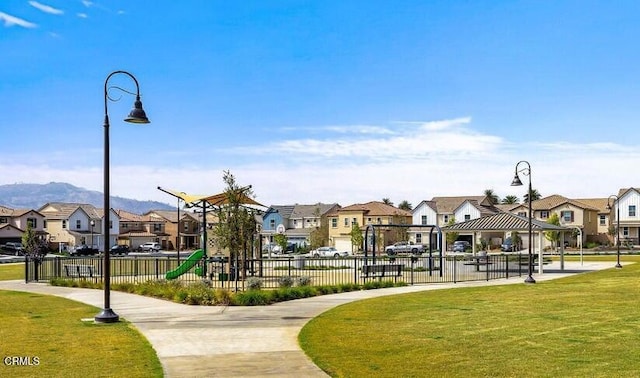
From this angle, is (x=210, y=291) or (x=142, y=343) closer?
(x=142, y=343)

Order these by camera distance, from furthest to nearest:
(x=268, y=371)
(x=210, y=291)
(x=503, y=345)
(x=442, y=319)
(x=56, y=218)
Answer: (x=56, y=218) → (x=210, y=291) → (x=442, y=319) → (x=503, y=345) → (x=268, y=371)

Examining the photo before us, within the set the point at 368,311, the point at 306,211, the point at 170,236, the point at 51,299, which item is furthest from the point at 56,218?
the point at 368,311

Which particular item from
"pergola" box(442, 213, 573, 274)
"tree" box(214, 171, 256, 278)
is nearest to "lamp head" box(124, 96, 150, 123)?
"tree" box(214, 171, 256, 278)

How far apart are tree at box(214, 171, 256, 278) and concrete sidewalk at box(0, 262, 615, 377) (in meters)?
4.64

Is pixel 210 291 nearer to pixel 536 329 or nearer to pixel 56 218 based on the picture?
pixel 536 329

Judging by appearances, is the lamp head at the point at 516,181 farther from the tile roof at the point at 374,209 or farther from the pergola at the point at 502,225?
the tile roof at the point at 374,209

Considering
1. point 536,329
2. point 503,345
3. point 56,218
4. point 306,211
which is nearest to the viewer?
point 503,345

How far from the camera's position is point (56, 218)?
97.2 m

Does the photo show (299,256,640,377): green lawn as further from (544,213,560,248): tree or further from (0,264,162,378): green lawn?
(544,213,560,248): tree

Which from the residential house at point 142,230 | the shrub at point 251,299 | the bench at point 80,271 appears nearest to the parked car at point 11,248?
the residential house at point 142,230

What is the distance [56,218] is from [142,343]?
89891 mm

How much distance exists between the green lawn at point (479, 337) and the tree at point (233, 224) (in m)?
7.51

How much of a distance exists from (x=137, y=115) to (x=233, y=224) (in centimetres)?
1092

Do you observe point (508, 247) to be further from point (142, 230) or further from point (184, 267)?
point (142, 230)
